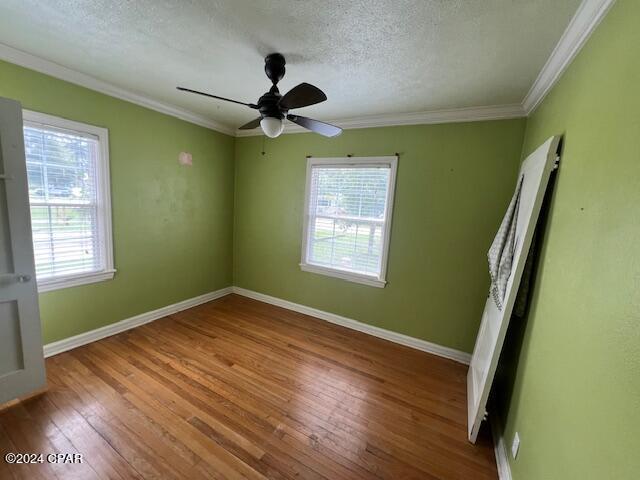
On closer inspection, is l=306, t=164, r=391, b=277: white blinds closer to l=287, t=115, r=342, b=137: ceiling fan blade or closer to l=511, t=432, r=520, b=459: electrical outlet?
l=287, t=115, r=342, b=137: ceiling fan blade

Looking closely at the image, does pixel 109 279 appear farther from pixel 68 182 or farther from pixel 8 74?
pixel 8 74

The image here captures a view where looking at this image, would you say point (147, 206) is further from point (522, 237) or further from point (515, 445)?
point (515, 445)

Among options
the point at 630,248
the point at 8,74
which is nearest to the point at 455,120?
the point at 630,248

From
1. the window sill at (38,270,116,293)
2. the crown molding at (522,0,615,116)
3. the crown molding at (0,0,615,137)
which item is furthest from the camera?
the window sill at (38,270,116,293)

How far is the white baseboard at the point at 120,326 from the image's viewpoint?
241cm

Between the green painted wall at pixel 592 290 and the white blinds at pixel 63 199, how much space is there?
3491 mm

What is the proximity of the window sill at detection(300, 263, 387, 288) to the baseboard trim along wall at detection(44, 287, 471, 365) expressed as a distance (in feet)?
1.64

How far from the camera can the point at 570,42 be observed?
54.4 inches

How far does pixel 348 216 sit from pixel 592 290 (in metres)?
2.36

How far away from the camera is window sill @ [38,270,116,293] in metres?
2.27

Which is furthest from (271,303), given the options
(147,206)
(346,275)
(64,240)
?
(64,240)

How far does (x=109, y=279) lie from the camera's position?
2.73 metres

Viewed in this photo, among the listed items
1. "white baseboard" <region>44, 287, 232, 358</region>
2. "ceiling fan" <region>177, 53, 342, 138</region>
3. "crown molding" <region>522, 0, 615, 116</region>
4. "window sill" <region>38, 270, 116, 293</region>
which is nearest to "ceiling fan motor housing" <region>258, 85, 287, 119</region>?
"ceiling fan" <region>177, 53, 342, 138</region>

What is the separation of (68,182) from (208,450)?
8.01ft
